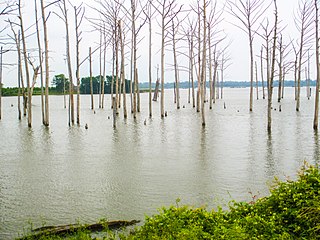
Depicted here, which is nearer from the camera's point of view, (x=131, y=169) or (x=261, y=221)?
(x=261, y=221)

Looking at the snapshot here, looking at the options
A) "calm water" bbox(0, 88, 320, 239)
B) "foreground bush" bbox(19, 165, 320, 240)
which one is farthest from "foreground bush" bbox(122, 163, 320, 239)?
"calm water" bbox(0, 88, 320, 239)

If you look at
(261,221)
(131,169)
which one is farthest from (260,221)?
(131,169)

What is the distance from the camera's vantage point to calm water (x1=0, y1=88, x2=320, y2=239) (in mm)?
5758

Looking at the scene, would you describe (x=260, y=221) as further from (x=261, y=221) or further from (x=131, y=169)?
(x=131, y=169)

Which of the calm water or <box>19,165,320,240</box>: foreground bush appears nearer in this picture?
<box>19,165,320,240</box>: foreground bush

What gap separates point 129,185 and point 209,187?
1389mm

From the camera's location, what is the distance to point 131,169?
838 cm

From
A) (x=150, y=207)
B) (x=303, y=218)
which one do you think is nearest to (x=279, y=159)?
(x=150, y=207)

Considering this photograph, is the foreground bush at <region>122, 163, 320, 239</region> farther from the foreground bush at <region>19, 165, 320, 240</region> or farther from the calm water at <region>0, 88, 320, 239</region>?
the calm water at <region>0, 88, 320, 239</region>

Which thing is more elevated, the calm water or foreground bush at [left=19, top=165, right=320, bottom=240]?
foreground bush at [left=19, top=165, right=320, bottom=240]

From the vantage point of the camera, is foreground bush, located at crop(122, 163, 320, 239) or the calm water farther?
the calm water

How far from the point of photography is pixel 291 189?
3.82 metres

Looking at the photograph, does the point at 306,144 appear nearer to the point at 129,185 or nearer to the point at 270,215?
the point at 129,185

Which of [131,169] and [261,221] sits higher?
[261,221]
